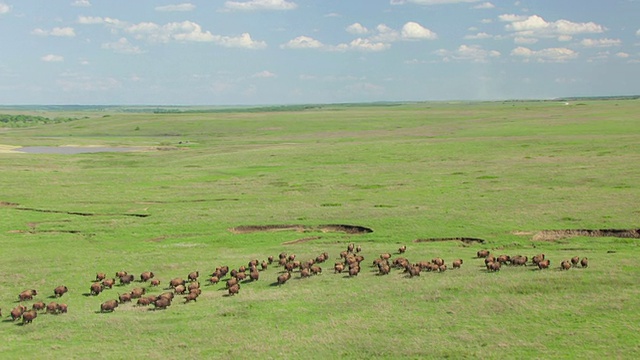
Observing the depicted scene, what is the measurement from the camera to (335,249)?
38.7m

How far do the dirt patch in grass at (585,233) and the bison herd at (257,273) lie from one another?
5.89 meters

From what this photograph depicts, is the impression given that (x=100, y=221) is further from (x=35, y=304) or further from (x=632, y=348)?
(x=632, y=348)

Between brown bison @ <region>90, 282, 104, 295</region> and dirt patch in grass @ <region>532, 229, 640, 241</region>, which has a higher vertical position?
dirt patch in grass @ <region>532, 229, 640, 241</region>

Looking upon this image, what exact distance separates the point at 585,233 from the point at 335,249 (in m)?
15.0

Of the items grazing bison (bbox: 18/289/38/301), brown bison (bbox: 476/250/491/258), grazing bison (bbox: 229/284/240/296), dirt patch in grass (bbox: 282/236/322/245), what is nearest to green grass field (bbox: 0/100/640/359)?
dirt patch in grass (bbox: 282/236/322/245)

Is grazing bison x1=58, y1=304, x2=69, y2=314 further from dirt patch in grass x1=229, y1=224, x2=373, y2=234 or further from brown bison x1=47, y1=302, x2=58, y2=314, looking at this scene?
dirt patch in grass x1=229, y1=224, x2=373, y2=234

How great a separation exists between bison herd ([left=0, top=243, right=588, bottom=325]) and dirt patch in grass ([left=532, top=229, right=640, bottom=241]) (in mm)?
5890

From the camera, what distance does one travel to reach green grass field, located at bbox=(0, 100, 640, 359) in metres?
24.7

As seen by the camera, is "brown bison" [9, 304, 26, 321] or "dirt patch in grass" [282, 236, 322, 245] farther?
"dirt patch in grass" [282, 236, 322, 245]

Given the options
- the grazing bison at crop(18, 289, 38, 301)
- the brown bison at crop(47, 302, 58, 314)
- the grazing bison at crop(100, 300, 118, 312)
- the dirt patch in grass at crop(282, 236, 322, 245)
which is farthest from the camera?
the dirt patch in grass at crop(282, 236, 322, 245)

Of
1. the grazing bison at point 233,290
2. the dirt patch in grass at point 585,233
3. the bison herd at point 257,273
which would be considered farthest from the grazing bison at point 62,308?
the dirt patch in grass at point 585,233

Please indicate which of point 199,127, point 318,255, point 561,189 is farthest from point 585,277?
point 199,127

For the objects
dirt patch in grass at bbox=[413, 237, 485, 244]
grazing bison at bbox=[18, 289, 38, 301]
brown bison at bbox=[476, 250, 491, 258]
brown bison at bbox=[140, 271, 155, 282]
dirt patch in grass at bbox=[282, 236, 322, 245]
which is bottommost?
grazing bison at bbox=[18, 289, 38, 301]

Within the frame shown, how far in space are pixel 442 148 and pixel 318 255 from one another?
5945cm
